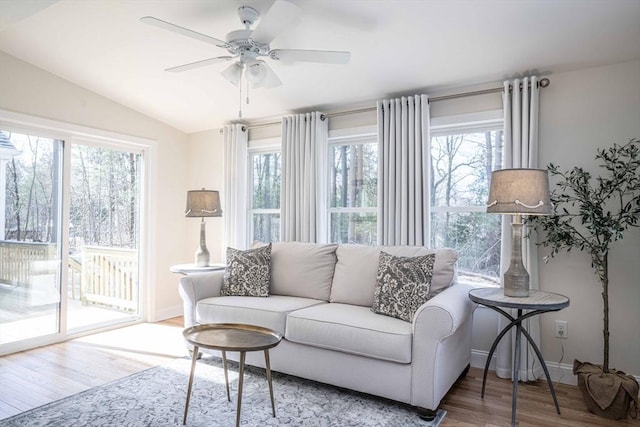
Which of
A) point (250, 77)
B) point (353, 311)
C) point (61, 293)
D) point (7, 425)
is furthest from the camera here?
point (61, 293)

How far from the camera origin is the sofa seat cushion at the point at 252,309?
2.96 metres

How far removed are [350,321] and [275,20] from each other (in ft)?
6.08

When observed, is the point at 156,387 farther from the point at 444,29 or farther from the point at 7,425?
the point at 444,29

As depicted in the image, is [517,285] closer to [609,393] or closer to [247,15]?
[609,393]

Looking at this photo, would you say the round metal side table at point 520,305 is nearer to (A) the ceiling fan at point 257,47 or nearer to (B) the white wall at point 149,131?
(A) the ceiling fan at point 257,47

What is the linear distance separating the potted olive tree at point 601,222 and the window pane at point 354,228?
143cm

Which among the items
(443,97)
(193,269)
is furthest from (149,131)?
(443,97)

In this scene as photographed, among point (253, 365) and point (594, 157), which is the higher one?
point (594, 157)

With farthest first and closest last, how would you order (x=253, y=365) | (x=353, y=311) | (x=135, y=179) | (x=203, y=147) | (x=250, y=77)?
(x=203, y=147) → (x=135, y=179) → (x=253, y=365) → (x=353, y=311) → (x=250, y=77)

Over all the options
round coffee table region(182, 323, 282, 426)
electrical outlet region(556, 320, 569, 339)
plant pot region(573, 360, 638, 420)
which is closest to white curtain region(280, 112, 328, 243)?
round coffee table region(182, 323, 282, 426)

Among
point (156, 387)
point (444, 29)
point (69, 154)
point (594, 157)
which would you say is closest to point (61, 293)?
point (69, 154)

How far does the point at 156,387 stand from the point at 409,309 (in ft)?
6.00

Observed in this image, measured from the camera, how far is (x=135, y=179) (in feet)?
15.5

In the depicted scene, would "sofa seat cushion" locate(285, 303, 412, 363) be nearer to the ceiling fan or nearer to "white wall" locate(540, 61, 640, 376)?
"white wall" locate(540, 61, 640, 376)
